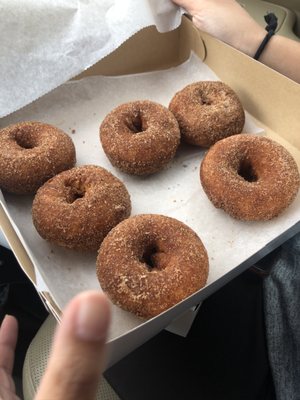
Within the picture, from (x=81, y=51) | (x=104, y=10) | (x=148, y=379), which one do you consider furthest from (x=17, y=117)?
(x=148, y=379)

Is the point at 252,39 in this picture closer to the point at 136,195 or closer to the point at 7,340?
the point at 136,195

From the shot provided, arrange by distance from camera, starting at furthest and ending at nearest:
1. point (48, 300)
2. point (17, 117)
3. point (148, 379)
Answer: point (17, 117) < point (148, 379) < point (48, 300)

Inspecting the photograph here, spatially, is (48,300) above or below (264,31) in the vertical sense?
below

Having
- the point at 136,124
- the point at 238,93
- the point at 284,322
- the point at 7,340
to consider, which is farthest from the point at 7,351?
the point at 238,93

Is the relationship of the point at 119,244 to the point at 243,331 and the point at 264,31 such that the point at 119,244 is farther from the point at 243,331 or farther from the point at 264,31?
the point at 264,31

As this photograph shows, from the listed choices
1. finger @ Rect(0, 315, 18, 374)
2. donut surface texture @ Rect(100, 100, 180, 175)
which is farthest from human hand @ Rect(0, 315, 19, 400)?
donut surface texture @ Rect(100, 100, 180, 175)

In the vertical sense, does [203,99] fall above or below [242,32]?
below
